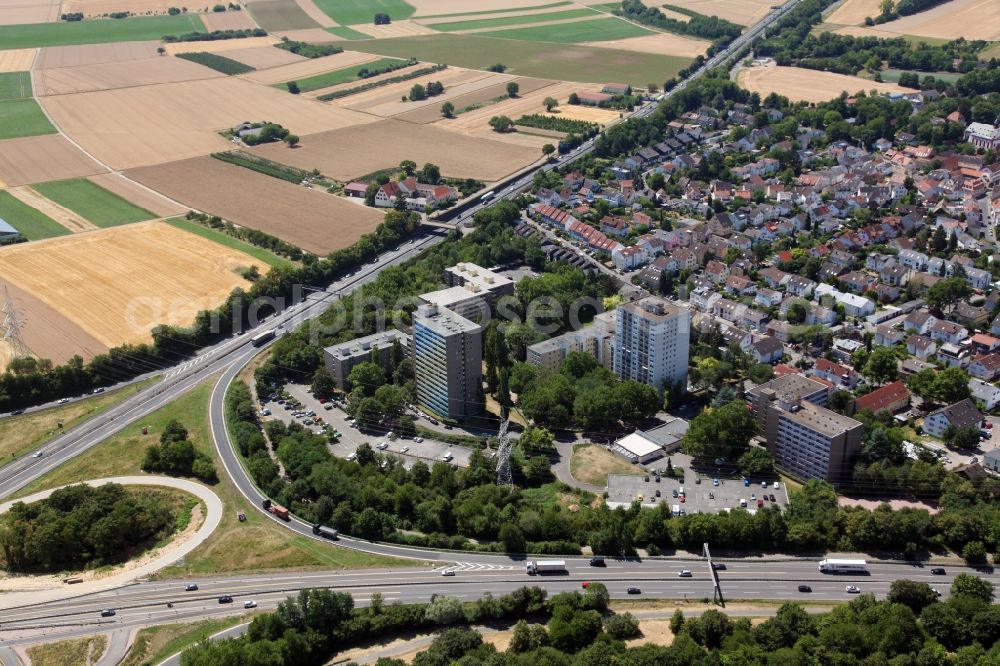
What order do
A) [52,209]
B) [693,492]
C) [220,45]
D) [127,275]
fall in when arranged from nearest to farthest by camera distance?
[693,492] → [127,275] → [52,209] → [220,45]

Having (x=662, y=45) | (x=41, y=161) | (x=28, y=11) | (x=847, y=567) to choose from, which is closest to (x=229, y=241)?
(x=41, y=161)

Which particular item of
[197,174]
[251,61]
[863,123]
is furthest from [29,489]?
[251,61]

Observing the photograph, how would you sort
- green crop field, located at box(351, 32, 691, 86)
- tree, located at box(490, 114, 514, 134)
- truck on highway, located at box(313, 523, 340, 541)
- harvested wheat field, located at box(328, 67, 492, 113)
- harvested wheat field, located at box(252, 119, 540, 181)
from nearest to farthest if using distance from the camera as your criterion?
truck on highway, located at box(313, 523, 340, 541), harvested wheat field, located at box(252, 119, 540, 181), tree, located at box(490, 114, 514, 134), harvested wheat field, located at box(328, 67, 492, 113), green crop field, located at box(351, 32, 691, 86)

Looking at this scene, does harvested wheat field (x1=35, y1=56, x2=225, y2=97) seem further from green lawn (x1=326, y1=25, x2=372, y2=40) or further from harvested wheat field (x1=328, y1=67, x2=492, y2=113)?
green lawn (x1=326, y1=25, x2=372, y2=40)

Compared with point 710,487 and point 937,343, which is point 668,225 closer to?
point 937,343

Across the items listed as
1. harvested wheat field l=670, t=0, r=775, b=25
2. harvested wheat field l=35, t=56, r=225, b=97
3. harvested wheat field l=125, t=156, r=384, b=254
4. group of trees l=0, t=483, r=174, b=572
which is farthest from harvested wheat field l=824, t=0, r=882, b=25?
group of trees l=0, t=483, r=174, b=572

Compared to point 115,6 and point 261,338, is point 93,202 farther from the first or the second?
point 115,6
